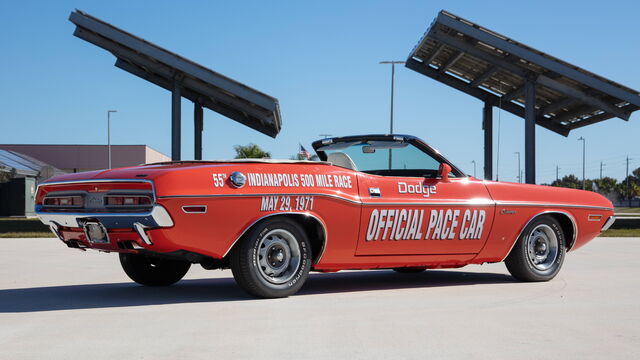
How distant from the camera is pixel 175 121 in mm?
23734

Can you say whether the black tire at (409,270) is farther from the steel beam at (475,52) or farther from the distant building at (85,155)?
the distant building at (85,155)

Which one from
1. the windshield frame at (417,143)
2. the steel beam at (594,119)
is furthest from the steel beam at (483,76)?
the windshield frame at (417,143)

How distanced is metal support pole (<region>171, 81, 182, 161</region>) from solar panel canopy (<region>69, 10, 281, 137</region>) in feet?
1.00

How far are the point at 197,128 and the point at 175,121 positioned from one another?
137 inches

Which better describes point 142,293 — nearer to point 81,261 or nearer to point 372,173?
point 372,173

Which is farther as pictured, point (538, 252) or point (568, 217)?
point (568, 217)

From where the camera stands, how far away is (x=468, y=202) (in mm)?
7496

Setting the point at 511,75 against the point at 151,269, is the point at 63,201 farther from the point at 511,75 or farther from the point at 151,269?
the point at 511,75

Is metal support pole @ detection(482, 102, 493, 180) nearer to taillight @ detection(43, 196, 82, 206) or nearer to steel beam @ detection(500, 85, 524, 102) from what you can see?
steel beam @ detection(500, 85, 524, 102)

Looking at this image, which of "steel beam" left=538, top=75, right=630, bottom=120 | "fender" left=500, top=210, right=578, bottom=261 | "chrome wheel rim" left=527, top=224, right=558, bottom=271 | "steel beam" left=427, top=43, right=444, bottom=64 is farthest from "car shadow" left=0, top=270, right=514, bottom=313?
"steel beam" left=427, top=43, right=444, bottom=64

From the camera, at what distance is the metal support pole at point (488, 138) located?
89.2ft

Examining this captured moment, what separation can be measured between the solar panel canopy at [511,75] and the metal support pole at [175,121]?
7.55 metres

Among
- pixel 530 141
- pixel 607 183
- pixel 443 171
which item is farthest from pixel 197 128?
pixel 607 183

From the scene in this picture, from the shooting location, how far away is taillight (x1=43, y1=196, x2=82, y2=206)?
6.31 metres
